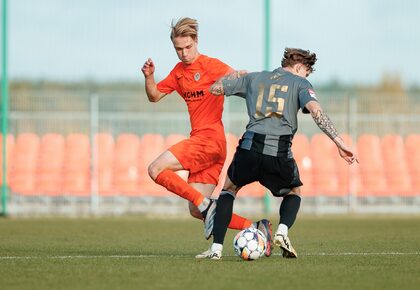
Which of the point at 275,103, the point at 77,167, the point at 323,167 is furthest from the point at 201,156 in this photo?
the point at 323,167

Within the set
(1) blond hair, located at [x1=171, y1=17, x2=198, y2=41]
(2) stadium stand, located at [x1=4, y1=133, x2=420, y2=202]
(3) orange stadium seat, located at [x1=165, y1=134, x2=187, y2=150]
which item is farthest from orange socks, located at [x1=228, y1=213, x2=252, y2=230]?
(3) orange stadium seat, located at [x1=165, y1=134, x2=187, y2=150]

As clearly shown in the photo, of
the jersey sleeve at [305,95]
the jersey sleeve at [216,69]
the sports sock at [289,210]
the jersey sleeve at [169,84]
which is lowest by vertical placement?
the sports sock at [289,210]

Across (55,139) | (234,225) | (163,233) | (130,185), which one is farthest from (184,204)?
(234,225)

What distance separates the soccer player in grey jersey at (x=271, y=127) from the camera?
9555mm

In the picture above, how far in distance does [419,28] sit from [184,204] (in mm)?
7314

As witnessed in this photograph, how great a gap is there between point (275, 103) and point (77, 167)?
1289 cm

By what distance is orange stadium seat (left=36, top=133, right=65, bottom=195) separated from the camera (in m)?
21.9

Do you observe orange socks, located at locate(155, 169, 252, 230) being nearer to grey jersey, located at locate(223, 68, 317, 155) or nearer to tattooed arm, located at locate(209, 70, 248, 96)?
grey jersey, located at locate(223, 68, 317, 155)

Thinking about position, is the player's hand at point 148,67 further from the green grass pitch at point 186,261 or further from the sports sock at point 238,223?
the green grass pitch at point 186,261

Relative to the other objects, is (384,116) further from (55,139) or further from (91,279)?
(91,279)

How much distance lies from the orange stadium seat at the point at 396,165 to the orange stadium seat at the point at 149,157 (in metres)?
5.03

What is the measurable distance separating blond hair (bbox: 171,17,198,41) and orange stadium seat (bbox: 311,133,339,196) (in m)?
12.5

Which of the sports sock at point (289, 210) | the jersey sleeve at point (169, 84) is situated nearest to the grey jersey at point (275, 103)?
the sports sock at point (289, 210)

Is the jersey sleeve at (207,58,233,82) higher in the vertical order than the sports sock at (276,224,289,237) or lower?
higher
